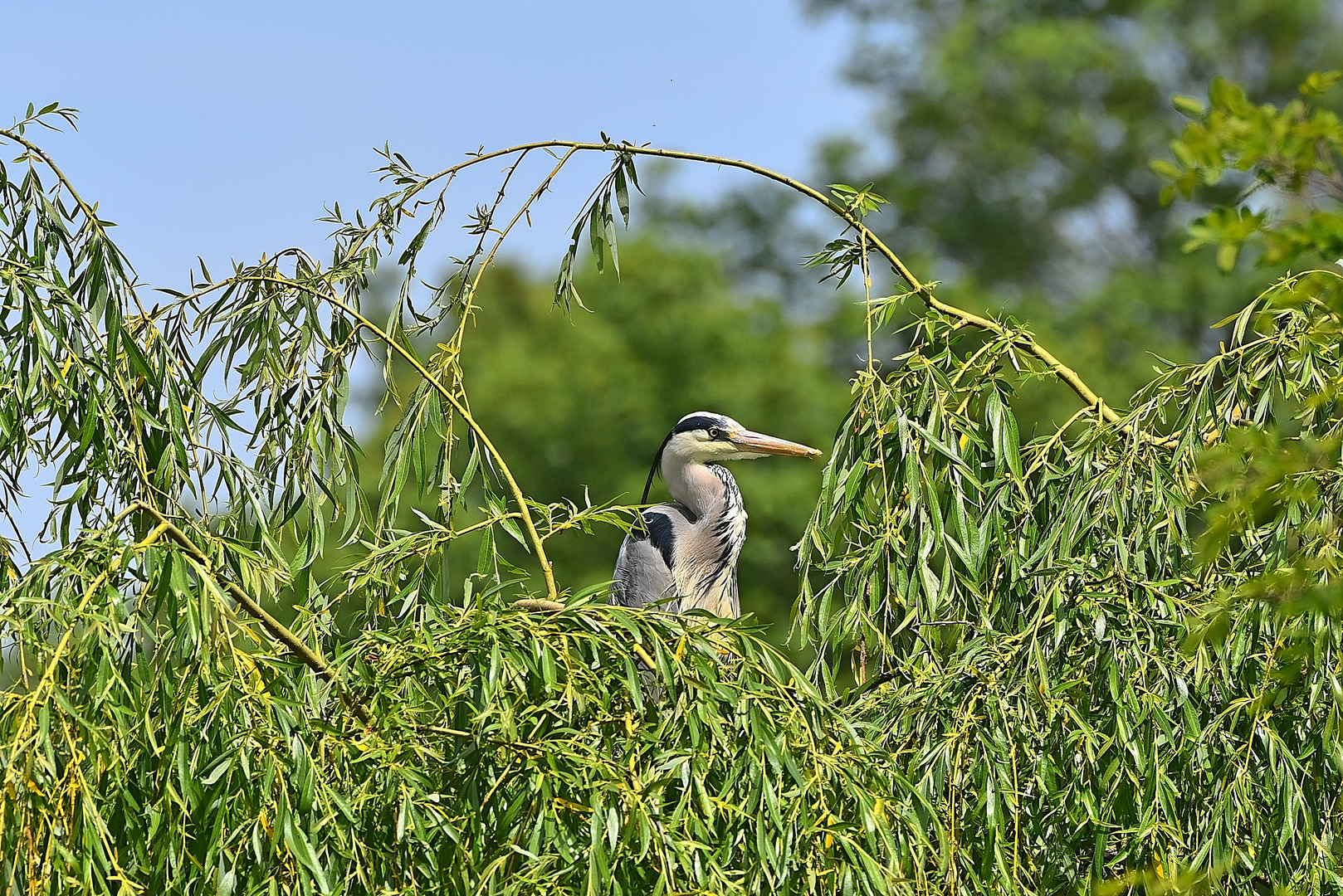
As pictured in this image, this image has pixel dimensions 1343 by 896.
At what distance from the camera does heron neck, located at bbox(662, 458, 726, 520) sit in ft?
16.6

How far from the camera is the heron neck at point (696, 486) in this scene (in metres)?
5.07

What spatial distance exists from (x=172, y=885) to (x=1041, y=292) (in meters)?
16.0

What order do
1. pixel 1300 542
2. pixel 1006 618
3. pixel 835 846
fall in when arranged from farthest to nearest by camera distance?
pixel 1006 618 → pixel 1300 542 → pixel 835 846

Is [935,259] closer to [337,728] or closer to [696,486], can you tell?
[696,486]

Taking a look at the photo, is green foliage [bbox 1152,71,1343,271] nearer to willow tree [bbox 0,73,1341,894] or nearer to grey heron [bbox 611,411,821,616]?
willow tree [bbox 0,73,1341,894]

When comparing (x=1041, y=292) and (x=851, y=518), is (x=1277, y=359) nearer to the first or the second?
(x=851, y=518)

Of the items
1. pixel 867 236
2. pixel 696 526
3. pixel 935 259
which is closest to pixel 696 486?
pixel 696 526

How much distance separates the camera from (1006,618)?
2.65m

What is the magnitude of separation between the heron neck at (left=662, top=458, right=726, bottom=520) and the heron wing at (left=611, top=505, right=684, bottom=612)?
162 millimetres

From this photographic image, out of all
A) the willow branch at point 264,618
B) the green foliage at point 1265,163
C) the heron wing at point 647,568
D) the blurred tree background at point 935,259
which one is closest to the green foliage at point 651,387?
the blurred tree background at point 935,259

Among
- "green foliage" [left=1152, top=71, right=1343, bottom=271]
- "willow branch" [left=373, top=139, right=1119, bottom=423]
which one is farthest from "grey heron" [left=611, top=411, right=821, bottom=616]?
"green foliage" [left=1152, top=71, right=1343, bottom=271]

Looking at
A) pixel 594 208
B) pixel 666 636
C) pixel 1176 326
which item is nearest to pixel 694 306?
pixel 1176 326

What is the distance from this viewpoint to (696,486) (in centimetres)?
509

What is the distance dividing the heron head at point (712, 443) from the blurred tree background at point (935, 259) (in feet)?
25.4
